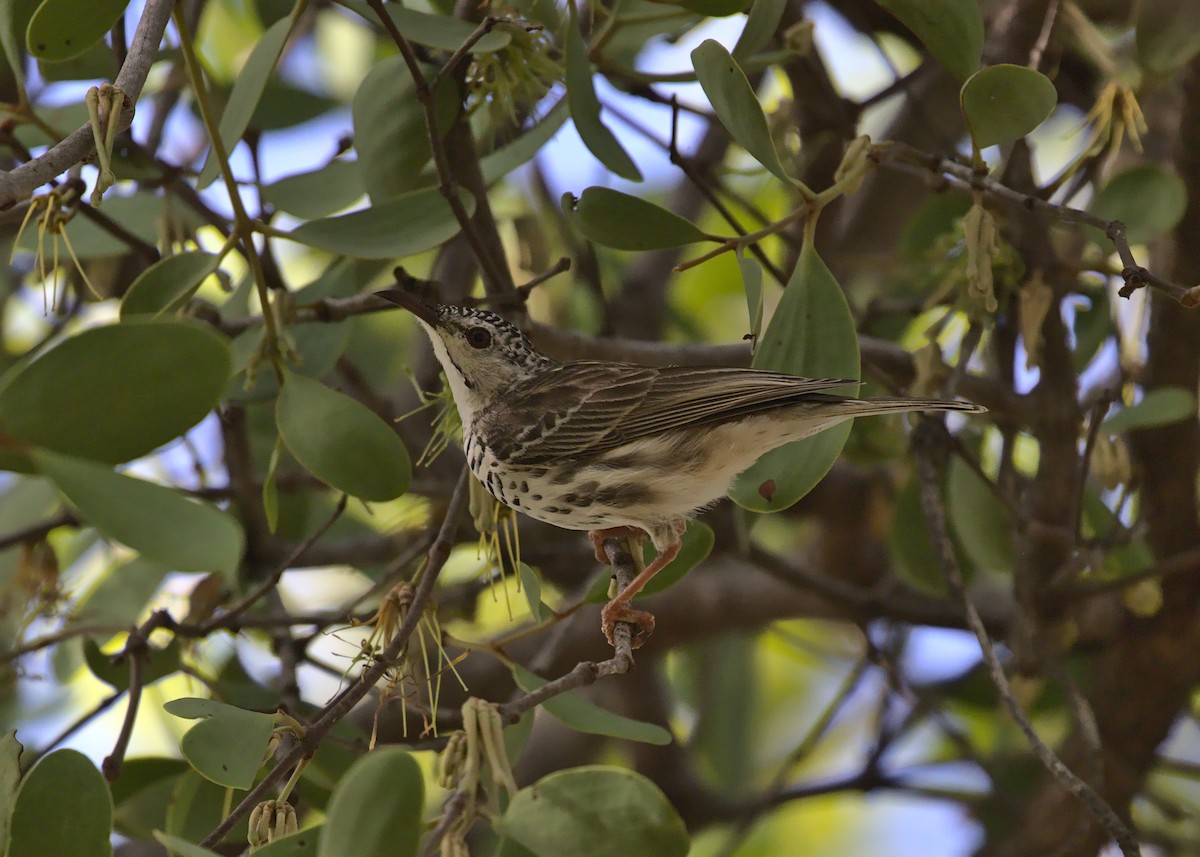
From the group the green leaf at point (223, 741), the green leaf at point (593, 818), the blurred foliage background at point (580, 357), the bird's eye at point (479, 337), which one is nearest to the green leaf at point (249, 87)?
the blurred foliage background at point (580, 357)

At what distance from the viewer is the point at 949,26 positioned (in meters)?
2.97

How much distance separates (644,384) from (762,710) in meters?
3.45

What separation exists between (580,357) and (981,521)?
149cm

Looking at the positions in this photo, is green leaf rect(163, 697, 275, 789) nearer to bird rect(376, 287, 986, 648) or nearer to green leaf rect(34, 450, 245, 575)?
green leaf rect(34, 450, 245, 575)

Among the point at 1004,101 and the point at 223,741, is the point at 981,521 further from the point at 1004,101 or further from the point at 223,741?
the point at 223,741

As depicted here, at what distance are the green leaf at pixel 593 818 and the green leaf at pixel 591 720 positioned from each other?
0.45 m

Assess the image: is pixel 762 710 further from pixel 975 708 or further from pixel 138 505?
pixel 138 505

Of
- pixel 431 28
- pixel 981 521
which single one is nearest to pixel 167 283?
pixel 431 28

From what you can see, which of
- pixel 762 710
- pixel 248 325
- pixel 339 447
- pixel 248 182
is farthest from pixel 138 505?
pixel 762 710

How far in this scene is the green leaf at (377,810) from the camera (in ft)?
6.62

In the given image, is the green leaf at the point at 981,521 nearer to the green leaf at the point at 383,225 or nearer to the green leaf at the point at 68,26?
the green leaf at the point at 383,225

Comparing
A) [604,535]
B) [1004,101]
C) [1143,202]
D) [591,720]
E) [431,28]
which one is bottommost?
[591,720]

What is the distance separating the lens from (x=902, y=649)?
5.93 meters

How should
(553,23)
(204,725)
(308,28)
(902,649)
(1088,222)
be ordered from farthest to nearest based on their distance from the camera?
1. (308,28)
2. (902,649)
3. (553,23)
4. (1088,222)
5. (204,725)
